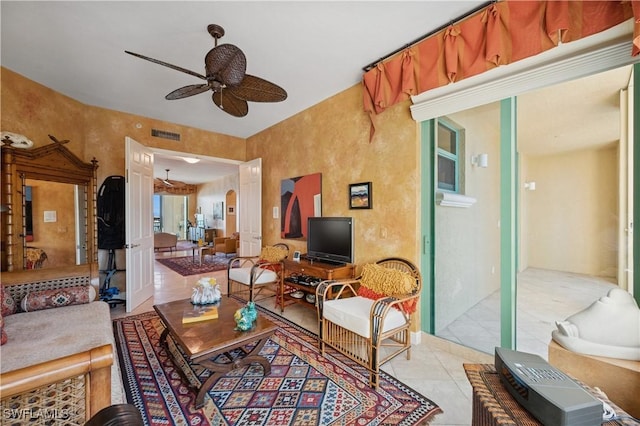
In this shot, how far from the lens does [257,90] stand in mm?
2033

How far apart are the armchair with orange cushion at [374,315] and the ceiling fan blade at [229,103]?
183 centimetres

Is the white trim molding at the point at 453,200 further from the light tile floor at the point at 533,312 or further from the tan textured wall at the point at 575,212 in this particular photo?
the light tile floor at the point at 533,312

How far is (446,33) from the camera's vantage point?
2041 millimetres

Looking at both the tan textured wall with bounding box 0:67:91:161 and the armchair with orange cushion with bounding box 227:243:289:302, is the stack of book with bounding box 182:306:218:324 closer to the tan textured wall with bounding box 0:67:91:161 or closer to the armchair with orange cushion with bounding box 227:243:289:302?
the armchair with orange cushion with bounding box 227:243:289:302

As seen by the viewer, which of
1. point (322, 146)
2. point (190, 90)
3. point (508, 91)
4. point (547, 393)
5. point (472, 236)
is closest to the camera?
point (547, 393)

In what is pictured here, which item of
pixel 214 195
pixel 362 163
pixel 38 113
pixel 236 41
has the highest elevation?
pixel 236 41

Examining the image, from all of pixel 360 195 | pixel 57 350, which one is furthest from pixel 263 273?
pixel 57 350

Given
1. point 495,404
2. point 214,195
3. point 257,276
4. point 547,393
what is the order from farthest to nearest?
1. point 214,195
2. point 257,276
3. point 495,404
4. point 547,393

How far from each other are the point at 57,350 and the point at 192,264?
209 inches

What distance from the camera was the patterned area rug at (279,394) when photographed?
157 centimetres

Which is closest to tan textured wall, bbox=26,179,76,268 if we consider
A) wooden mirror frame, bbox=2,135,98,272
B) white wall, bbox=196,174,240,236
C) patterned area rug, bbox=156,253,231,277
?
wooden mirror frame, bbox=2,135,98,272

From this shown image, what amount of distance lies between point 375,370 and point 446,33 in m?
2.67

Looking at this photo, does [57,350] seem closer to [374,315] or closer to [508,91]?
[374,315]

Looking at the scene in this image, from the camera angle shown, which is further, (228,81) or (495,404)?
(228,81)
